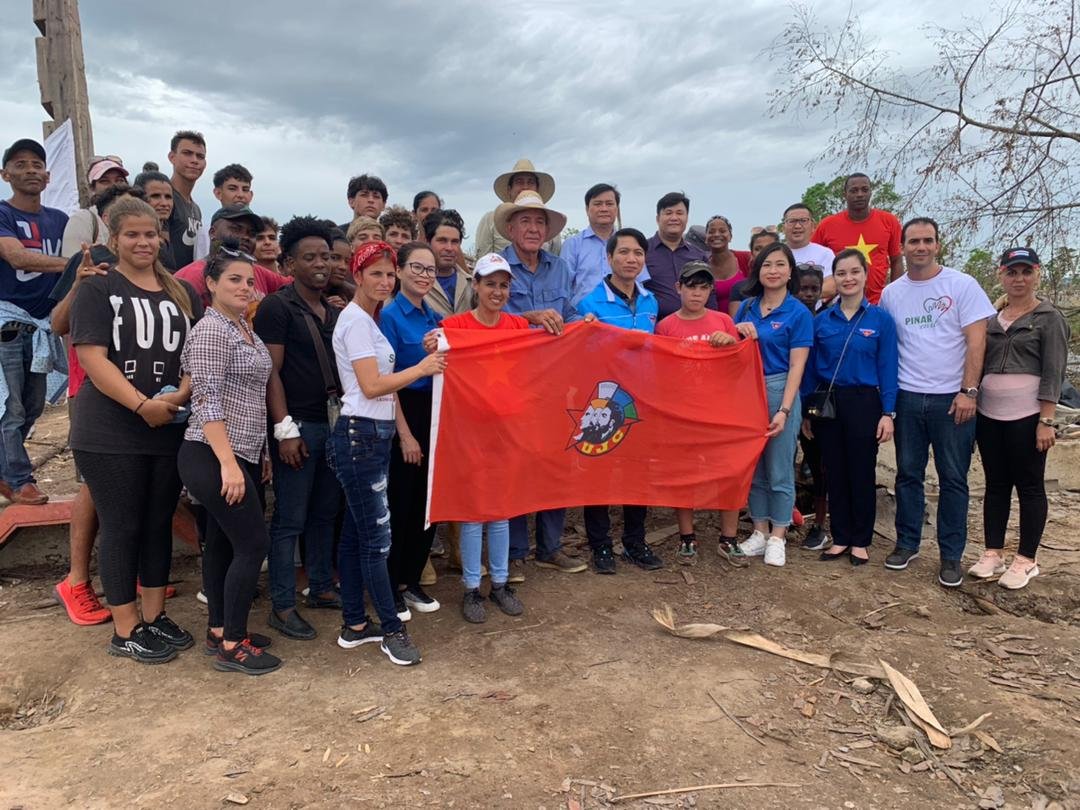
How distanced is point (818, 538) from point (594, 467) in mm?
2231

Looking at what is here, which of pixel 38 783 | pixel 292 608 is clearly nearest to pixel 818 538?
pixel 292 608

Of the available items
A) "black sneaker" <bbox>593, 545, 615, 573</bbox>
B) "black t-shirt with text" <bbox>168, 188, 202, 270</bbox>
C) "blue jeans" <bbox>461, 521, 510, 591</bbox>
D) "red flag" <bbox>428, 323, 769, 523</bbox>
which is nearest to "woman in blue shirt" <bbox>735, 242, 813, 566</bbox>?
"red flag" <bbox>428, 323, 769, 523</bbox>

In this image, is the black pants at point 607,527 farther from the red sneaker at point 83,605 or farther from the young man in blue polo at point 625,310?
the red sneaker at point 83,605

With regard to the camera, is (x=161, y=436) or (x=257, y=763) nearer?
(x=257, y=763)

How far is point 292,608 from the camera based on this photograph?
4.38 metres

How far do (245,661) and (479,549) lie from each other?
150cm

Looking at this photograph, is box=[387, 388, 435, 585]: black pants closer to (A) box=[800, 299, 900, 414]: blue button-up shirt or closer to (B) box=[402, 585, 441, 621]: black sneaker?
(B) box=[402, 585, 441, 621]: black sneaker

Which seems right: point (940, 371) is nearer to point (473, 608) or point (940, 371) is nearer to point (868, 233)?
point (868, 233)

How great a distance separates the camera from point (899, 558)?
5.53 m

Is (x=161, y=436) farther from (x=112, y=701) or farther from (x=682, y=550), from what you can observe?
(x=682, y=550)

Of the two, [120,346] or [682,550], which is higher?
[120,346]

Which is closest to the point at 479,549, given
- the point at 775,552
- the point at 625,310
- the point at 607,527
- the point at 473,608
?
the point at 473,608

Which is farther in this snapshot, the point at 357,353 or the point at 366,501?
the point at 366,501

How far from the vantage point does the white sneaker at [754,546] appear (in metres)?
5.66
